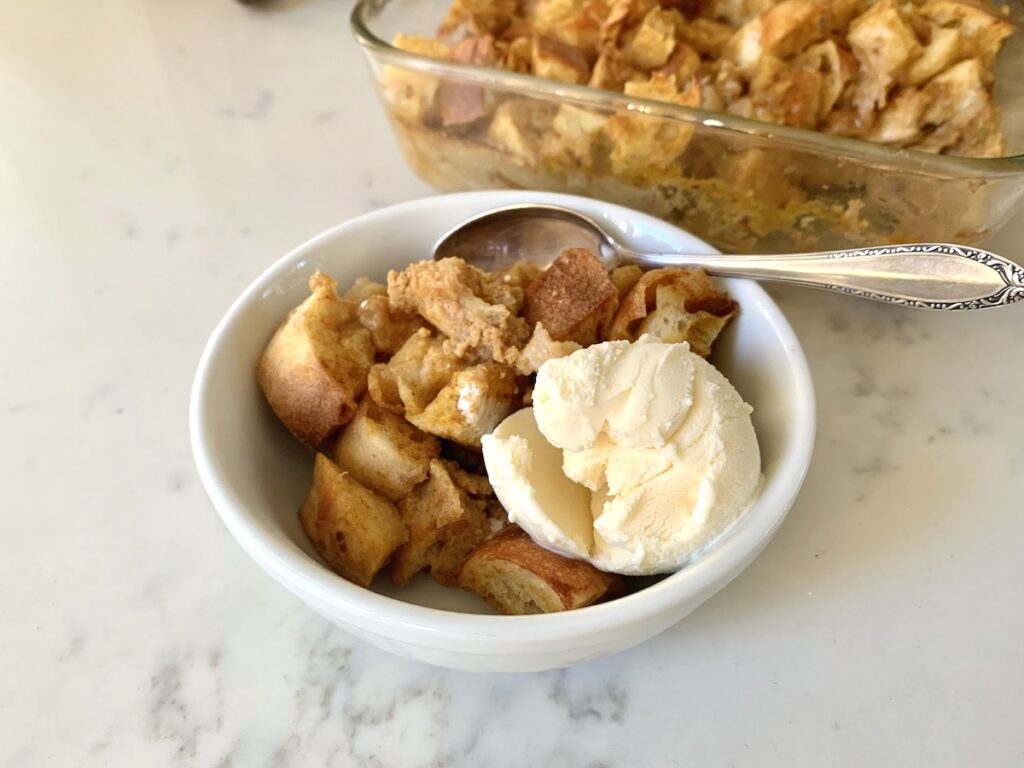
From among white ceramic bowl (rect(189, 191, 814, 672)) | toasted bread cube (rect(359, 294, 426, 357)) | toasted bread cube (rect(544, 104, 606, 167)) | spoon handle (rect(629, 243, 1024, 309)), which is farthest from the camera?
toasted bread cube (rect(544, 104, 606, 167))

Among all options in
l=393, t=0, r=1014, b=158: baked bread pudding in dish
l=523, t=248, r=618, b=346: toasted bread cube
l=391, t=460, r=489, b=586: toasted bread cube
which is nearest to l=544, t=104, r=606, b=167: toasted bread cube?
l=393, t=0, r=1014, b=158: baked bread pudding in dish

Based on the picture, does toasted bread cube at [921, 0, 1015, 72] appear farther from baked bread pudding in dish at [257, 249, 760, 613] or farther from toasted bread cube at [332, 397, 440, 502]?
toasted bread cube at [332, 397, 440, 502]

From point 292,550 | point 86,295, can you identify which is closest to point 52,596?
point 292,550

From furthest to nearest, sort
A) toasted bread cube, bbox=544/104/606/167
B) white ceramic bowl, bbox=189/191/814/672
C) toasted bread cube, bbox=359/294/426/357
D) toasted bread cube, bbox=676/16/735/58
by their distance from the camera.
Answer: toasted bread cube, bbox=676/16/735/58 → toasted bread cube, bbox=544/104/606/167 → toasted bread cube, bbox=359/294/426/357 → white ceramic bowl, bbox=189/191/814/672

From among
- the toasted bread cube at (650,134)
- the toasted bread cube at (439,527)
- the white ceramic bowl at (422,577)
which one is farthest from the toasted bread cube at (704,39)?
the toasted bread cube at (439,527)

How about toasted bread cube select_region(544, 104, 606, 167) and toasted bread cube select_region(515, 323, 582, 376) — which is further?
toasted bread cube select_region(544, 104, 606, 167)

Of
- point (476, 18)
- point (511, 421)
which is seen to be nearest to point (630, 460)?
point (511, 421)

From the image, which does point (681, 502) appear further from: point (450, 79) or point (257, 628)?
point (450, 79)

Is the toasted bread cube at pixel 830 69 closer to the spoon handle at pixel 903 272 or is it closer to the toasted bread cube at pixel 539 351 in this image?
the spoon handle at pixel 903 272
